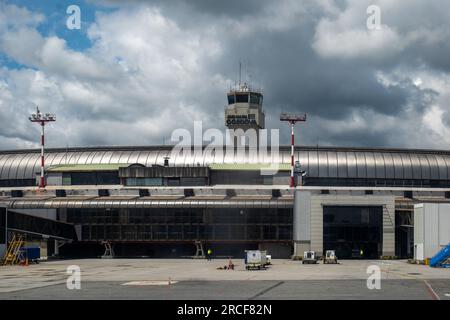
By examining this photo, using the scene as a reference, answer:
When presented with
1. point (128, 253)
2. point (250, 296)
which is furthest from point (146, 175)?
point (250, 296)

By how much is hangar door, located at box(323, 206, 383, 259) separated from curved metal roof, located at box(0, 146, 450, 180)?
29174 millimetres

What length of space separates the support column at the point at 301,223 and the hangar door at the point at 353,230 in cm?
288

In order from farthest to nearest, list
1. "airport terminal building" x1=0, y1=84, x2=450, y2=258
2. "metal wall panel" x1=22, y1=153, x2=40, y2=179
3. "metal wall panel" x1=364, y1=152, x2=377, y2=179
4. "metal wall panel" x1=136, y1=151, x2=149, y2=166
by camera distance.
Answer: "metal wall panel" x1=22, y1=153, x2=40, y2=179 → "metal wall panel" x1=136, y1=151, x2=149, y2=166 → "metal wall panel" x1=364, y1=152, x2=377, y2=179 → "airport terminal building" x1=0, y1=84, x2=450, y2=258

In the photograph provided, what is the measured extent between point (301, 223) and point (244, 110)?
61.0 metres

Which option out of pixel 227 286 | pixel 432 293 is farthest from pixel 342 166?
pixel 432 293

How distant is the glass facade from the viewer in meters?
126

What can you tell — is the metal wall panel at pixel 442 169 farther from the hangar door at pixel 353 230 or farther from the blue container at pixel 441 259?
A: the blue container at pixel 441 259

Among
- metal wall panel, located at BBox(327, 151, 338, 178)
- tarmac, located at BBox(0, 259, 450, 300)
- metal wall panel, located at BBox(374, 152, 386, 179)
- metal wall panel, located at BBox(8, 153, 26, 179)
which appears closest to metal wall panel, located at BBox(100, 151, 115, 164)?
metal wall panel, located at BBox(8, 153, 26, 179)

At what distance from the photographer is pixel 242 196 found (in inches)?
5271

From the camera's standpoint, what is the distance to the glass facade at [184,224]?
12581 centimetres

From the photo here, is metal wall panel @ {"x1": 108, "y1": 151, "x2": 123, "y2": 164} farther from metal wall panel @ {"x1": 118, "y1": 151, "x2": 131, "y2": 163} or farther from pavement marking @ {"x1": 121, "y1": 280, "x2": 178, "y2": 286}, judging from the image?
pavement marking @ {"x1": 121, "y1": 280, "x2": 178, "y2": 286}

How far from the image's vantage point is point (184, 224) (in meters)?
127

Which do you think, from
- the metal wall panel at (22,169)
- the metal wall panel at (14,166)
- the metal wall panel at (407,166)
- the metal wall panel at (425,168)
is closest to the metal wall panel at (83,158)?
the metal wall panel at (22,169)
